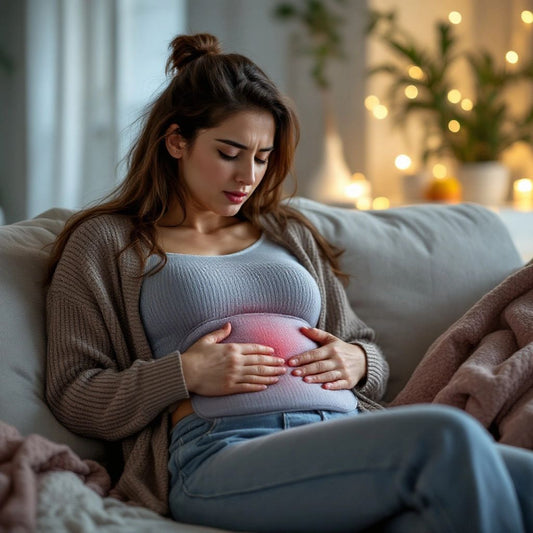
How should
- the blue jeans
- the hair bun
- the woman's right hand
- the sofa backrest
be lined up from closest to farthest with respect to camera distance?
1. the blue jeans
2. the woman's right hand
3. the sofa backrest
4. the hair bun

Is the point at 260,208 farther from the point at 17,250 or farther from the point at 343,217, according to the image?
the point at 17,250

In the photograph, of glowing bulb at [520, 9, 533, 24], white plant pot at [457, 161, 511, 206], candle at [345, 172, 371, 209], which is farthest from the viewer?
candle at [345, 172, 371, 209]

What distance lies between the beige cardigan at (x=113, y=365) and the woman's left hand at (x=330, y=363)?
4cm

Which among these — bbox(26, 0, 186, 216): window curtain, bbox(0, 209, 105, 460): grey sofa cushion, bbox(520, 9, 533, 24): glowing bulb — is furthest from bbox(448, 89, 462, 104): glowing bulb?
bbox(0, 209, 105, 460): grey sofa cushion

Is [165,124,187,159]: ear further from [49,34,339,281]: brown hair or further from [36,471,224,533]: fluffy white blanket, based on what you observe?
[36,471,224,533]: fluffy white blanket

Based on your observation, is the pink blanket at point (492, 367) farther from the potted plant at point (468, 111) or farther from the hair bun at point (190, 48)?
the potted plant at point (468, 111)

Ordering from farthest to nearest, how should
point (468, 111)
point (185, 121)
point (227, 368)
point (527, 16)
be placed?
point (468, 111)
point (527, 16)
point (185, 121)
point (227, 368)

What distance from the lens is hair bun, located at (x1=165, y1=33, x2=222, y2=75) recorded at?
Result: 5.89 feet

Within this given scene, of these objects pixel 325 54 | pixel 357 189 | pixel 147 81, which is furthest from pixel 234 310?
pixel 147 81

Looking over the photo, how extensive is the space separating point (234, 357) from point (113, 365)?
0.82 feet

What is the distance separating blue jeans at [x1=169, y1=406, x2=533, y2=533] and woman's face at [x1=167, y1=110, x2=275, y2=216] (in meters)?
0.55

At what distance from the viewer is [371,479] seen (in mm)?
1224

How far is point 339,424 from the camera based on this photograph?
127 centimetres

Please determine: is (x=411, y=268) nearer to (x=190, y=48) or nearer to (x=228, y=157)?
(x=228, y=157)
